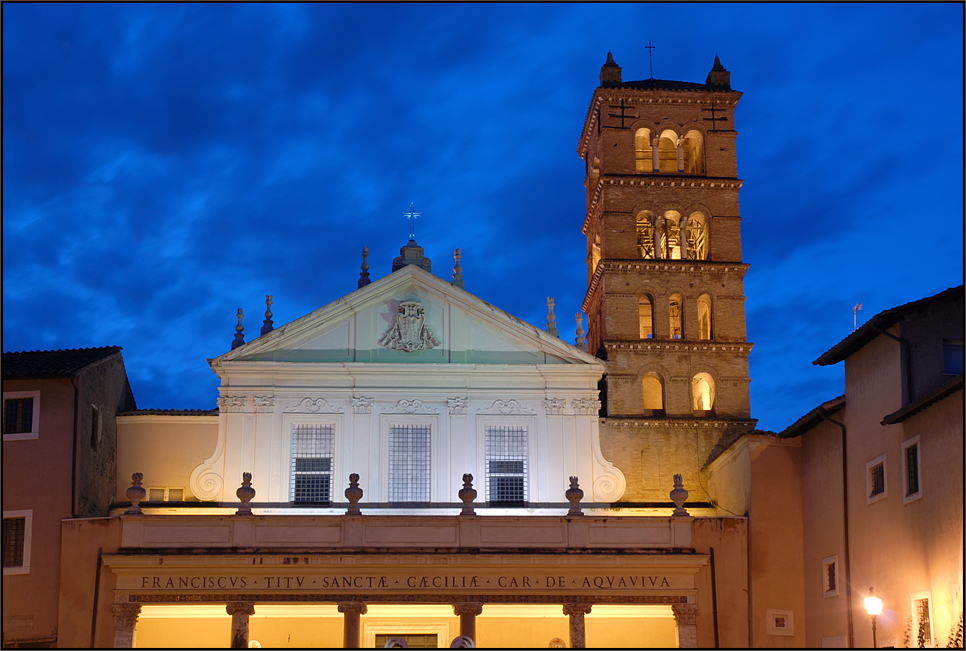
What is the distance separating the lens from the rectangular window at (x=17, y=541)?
30.4 m

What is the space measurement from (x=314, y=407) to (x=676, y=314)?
551 inches

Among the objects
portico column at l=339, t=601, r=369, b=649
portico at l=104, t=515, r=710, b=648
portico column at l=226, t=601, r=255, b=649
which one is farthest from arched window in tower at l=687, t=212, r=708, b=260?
portico column at l=226, t=601, r=255, b=649

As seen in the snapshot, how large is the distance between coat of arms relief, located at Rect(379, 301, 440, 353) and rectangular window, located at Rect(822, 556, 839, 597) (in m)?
13.3

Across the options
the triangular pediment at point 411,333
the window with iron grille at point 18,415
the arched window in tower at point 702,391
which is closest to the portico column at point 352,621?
the triangular pediment at point 411,333

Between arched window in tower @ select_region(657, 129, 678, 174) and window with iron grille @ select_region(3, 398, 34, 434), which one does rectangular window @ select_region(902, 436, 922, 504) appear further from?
window with iron grille @ select_region(3, 398, 34, 434)

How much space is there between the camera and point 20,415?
3216cm

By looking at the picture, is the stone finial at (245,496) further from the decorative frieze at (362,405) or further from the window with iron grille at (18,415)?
the window with iron grille at (18,415)

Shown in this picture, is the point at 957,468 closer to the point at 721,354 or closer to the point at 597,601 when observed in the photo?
the point at 597,601

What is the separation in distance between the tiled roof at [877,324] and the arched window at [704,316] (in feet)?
45.5

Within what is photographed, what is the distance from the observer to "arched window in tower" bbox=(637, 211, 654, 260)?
42969mm

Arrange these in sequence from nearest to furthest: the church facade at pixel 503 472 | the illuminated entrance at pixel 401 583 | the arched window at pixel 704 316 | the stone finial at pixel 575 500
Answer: the illuminated entrance at pixel 401 583, the church facade at pixel 503 472, the stone finial at pixel 575 500, the arched window at pixel 704 316

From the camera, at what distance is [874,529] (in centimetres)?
2586

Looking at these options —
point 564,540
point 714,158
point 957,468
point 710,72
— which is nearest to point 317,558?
point 564,540

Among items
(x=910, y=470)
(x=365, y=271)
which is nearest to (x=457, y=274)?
(x=365, y=271)
